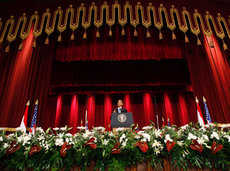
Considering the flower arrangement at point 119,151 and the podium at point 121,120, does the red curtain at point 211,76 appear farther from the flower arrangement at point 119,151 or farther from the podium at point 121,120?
the flower arrangement at point 119,151

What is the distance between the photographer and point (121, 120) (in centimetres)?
323

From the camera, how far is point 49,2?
646 cm

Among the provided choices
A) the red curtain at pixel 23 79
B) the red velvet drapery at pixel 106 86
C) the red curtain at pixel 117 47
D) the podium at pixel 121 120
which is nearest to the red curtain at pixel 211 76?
the red velvet drapery at pixel 106 86

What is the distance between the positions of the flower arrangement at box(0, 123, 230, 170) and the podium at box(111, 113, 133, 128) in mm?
867

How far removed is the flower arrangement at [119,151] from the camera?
84.5 inches

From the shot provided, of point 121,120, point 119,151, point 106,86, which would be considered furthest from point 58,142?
point 106,86

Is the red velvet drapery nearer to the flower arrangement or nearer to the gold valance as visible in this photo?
the gold valance

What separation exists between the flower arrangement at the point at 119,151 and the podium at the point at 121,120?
0.87 meters

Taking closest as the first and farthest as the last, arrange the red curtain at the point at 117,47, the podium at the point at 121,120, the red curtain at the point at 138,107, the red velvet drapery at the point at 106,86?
the podium at the point at 121,120 → the red velvet drapery at the point at 106,86 → the red curtain at the point at 117,47 → the red curtain at the point at 138,107

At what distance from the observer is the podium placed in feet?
10.5

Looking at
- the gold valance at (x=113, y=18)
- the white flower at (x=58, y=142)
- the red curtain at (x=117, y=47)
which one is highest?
the gold valance at (x=113, y=18)

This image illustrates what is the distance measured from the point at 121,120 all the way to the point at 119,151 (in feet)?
3.74

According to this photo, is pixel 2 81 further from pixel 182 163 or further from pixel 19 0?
pixel 182 163

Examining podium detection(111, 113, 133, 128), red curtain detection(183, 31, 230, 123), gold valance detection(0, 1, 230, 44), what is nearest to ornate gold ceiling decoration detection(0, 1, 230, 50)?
gold valance detection(0, 1, 230, 44)
